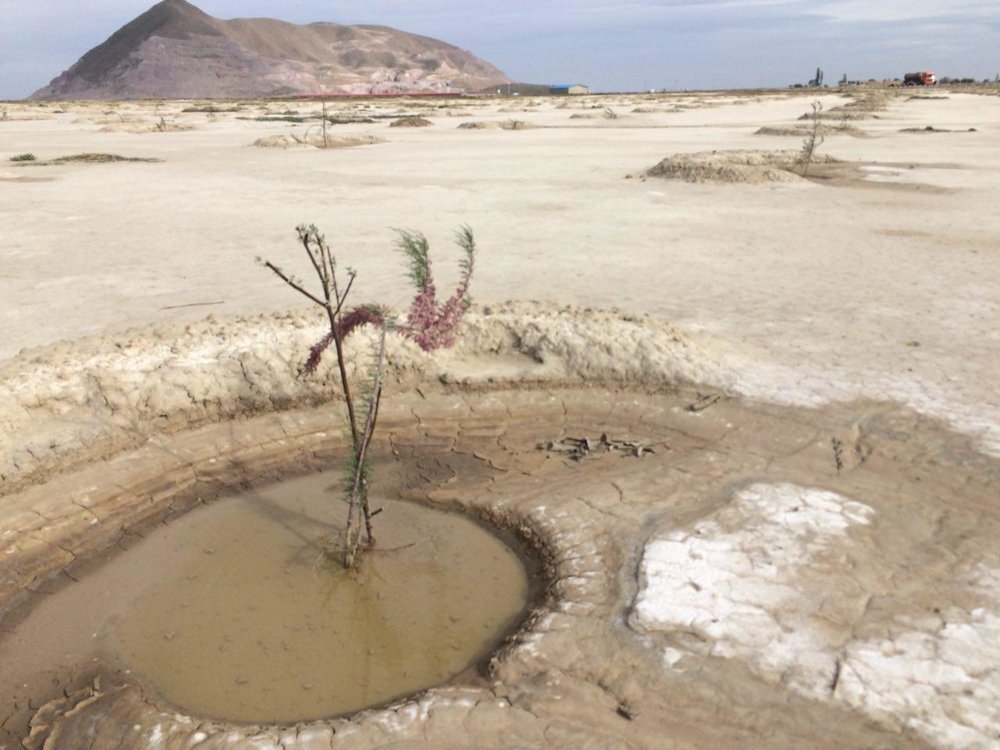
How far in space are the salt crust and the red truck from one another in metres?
79.1

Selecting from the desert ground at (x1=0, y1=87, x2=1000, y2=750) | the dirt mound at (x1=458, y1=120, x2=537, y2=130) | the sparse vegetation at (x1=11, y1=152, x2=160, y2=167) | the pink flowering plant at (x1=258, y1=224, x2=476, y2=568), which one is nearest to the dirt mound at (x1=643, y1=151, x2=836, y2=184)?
the desert ground at (x1=0, y1=87, x2=1000, y2=750)

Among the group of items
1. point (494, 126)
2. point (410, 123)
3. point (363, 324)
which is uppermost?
point (410, 123)

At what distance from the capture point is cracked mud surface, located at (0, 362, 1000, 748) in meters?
2.71

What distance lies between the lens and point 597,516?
3932mm

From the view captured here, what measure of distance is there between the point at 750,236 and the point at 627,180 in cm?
497

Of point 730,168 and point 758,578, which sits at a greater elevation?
point 730,168

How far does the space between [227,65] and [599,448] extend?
10180 centimetres

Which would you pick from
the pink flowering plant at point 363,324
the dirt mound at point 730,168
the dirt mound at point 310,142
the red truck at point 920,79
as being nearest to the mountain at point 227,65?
the red truck at point 920,79

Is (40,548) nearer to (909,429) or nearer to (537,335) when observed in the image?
(537,335)

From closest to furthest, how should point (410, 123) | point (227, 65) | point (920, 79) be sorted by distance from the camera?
point (410, 123) → point (920, 79) → point (227, 65)

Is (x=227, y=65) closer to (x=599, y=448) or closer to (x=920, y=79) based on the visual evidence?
(x=920, y=79)

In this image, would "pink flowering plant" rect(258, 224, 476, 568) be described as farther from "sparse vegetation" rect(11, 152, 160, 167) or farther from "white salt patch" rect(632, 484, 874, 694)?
"sparse vegetation" rect(11, 152, 160, 167)

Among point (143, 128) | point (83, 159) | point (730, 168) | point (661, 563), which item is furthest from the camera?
point (143, 128)

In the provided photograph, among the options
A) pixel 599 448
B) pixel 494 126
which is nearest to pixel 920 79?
pixel 494 126
